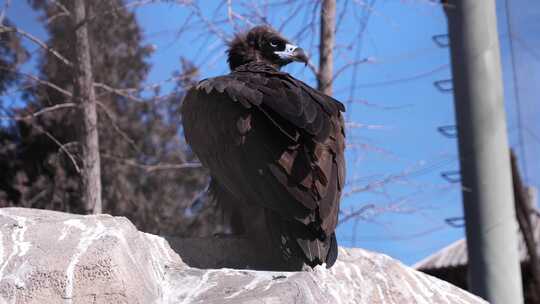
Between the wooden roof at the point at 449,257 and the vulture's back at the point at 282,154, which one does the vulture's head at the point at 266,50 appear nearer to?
the vulture's back at the point at 282,154

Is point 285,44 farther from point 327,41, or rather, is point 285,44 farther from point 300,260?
point 300,260

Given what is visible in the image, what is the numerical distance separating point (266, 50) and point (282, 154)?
161 cm

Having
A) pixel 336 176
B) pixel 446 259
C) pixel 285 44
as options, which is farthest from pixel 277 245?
pixel 446 259

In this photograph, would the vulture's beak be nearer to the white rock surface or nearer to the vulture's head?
the vulture's head

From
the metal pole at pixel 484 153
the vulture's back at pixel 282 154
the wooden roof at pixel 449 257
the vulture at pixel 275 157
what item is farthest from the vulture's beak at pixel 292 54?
the wooden roof at pixel 449 257

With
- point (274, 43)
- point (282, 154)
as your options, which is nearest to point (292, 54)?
point (274, 43)

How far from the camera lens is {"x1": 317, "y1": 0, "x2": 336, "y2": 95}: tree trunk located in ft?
22.0

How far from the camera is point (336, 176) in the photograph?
395cm

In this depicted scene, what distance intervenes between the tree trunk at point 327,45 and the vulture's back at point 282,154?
2.53m

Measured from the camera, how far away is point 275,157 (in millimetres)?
3781

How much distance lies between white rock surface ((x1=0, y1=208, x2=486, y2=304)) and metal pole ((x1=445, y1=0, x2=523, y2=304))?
10.5ft

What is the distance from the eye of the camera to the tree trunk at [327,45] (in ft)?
22.0

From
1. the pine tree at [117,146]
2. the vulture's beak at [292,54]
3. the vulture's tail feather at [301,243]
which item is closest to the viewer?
the vulture's tail feather at [301,243]

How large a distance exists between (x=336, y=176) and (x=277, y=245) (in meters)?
0.46
